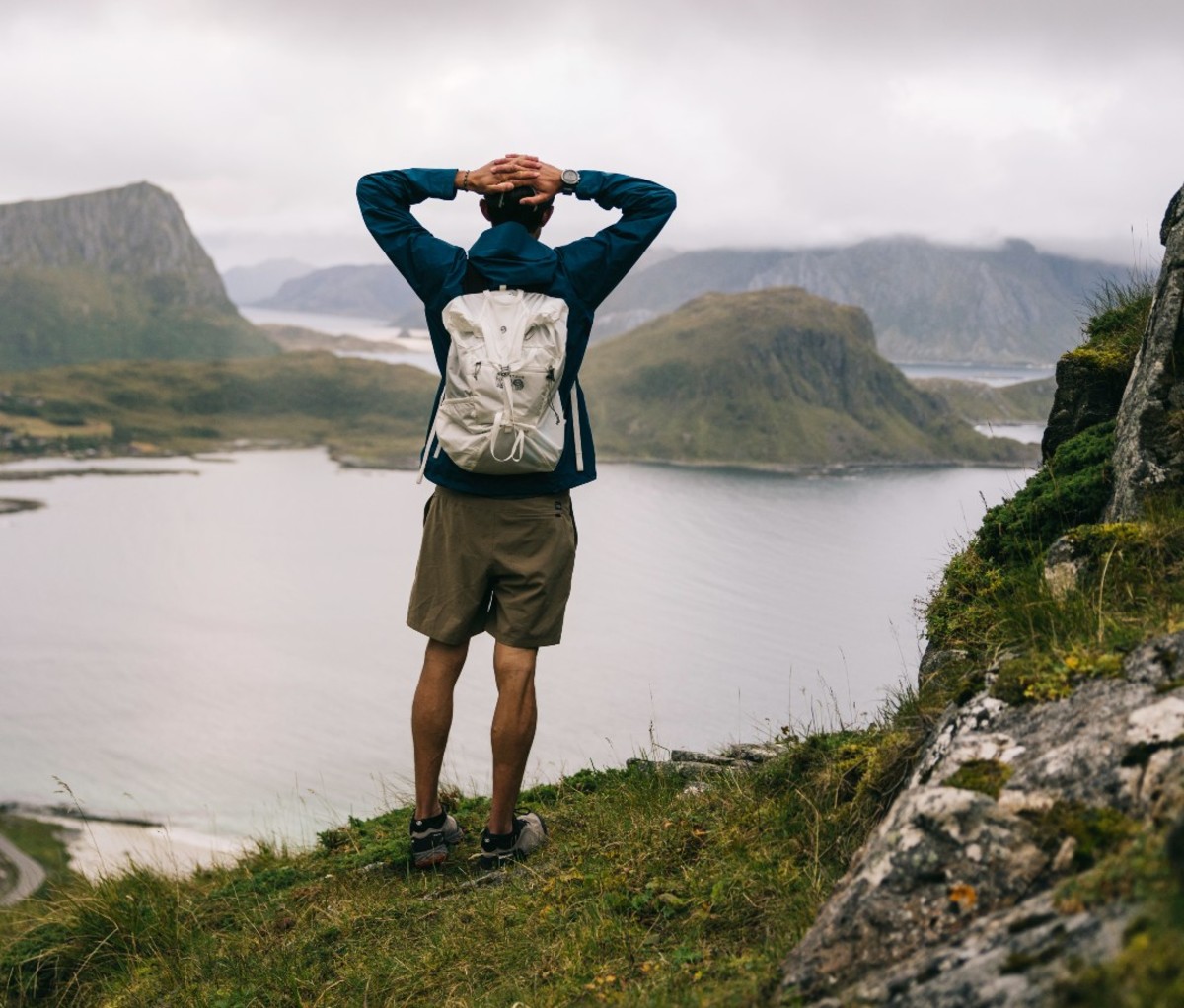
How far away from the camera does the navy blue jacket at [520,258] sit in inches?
168

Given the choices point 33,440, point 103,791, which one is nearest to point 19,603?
point 103,791

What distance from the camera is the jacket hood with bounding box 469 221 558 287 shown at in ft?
13.8

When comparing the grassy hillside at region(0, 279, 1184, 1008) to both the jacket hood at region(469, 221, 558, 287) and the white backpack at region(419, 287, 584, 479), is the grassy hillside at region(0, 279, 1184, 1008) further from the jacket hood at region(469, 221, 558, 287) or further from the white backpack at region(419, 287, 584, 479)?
the jacket hood at region(469, 221, 558, 287)

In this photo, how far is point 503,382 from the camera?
4.05 meters

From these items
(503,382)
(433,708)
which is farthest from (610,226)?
(433,708)

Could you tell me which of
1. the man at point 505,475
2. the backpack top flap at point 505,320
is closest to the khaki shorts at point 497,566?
the man at point 505,475

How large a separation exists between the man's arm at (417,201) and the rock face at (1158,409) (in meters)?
2.82

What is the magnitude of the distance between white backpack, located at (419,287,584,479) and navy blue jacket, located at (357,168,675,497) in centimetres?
10

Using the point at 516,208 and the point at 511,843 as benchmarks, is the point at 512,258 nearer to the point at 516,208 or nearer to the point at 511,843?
the point at 516,208

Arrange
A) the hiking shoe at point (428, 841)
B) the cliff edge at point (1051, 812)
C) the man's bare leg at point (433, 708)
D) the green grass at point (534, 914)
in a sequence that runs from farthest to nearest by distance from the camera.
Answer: the hiking shoe at point (428, 841)
the man's bare leg at point (433, 708)
the green grass at point (534, 914)
the cliff edge at point (1051, 812)

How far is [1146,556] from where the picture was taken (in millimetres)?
3660

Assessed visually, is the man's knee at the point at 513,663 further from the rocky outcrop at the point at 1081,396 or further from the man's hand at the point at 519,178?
the rocky outcrop at the point at 1081,396

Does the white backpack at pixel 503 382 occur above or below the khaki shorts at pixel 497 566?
above

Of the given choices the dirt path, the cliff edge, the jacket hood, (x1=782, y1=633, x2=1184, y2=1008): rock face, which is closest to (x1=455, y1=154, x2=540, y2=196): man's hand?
the jacket hood
